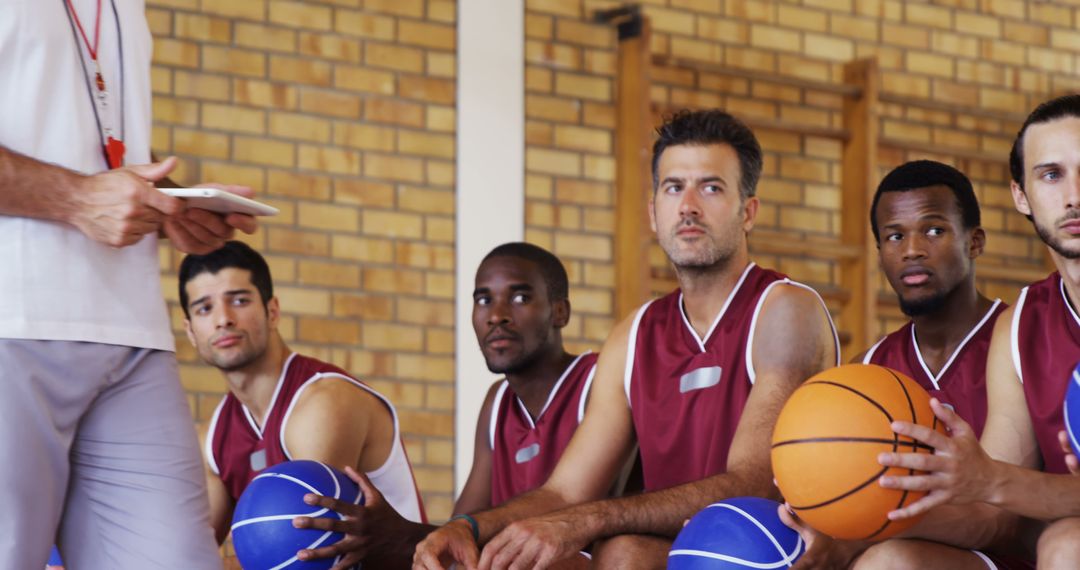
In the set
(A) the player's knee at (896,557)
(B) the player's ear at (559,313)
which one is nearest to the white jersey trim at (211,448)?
(B) the player's ear at (559,313)

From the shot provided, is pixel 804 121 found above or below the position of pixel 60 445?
above

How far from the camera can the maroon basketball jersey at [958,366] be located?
4.12 metres

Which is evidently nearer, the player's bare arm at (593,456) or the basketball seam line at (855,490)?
the basketball seam line at (855,490)

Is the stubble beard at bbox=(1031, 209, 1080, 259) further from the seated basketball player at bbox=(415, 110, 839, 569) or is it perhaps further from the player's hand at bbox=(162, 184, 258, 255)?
the player's hand at bbox=(162, 184, 258, 255)

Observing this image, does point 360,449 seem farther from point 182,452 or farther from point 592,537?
point 182,452

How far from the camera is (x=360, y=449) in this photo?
15.6ft

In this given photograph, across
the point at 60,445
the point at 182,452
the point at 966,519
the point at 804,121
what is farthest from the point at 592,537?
the point at 804,121

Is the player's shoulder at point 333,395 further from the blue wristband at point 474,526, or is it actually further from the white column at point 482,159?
the white column at point 482,159

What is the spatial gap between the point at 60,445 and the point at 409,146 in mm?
4199

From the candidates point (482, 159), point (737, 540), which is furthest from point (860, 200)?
point (737, 540)

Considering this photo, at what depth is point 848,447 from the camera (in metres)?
2.84

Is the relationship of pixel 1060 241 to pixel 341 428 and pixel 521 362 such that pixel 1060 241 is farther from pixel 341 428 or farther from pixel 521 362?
pixel 341 428

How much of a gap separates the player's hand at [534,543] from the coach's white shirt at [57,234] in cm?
114

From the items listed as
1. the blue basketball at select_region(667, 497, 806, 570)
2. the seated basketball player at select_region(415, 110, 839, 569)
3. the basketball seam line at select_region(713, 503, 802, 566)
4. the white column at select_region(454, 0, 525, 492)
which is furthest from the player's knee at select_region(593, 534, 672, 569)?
the white column at select_region(454, 0, 525, 492)
